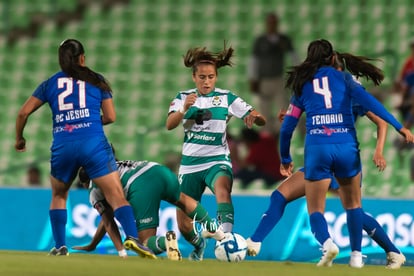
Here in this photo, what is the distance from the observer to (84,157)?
9438 mm

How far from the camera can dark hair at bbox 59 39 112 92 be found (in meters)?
9.55

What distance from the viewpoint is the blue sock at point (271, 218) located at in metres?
9.75

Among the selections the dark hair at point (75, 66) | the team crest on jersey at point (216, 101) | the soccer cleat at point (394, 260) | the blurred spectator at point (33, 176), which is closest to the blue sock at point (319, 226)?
the soccer cleat at point (394, 260)

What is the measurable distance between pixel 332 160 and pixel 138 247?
1.63 metres

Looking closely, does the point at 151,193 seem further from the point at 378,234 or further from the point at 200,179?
the point at 378,234

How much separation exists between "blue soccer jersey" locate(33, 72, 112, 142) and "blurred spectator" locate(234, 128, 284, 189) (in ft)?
17.9

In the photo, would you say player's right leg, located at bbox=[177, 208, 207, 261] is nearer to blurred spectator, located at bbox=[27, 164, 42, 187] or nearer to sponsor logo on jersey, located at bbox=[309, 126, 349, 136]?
sponsor logo on jersey, located at bbox=[309, 126, 349, 136]

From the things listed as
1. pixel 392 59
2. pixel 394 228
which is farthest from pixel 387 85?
pixel 394 228

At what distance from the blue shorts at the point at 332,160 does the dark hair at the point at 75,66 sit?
1.79 meters

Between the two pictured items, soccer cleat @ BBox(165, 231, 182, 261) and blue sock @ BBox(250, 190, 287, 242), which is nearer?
soccer cleat @ BBox(165, 231, 182, 261)

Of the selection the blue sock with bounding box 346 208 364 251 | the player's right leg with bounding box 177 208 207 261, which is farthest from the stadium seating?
the blue sock with bounding box 346 208 364 251

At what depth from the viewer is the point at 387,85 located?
53.3 feet

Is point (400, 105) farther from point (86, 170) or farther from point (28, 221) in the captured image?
point (86, 170)

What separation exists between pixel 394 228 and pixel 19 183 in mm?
6091
